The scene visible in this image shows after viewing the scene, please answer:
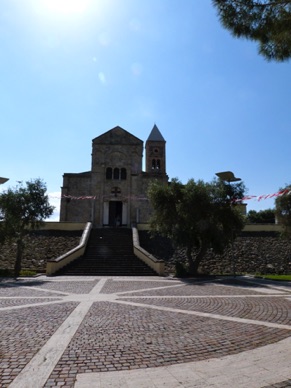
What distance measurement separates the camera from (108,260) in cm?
2252

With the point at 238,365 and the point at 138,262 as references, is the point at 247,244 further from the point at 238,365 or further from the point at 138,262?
the point at 238,365

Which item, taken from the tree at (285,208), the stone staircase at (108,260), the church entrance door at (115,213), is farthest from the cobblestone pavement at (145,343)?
the church entrance door at (115,213)

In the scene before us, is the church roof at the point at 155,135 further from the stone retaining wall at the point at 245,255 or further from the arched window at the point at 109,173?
the stone retaining wall at the point at 245,255

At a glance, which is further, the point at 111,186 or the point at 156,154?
the point at 156,154

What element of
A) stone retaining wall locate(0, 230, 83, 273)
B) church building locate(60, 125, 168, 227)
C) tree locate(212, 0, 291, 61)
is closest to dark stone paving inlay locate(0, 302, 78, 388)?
tree locate(212, 0, 291, 61)

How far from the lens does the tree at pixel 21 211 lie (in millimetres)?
19703

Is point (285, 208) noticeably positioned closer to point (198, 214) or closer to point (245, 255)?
point (245, 255)

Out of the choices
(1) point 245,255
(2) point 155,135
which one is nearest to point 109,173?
(2) point 155,135

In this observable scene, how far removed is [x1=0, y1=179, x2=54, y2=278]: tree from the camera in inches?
776

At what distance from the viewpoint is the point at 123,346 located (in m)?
5.33

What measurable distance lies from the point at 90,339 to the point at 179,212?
49.4ft

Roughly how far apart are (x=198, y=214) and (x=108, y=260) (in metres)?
7.67

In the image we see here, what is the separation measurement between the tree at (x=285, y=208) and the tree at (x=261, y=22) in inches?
604

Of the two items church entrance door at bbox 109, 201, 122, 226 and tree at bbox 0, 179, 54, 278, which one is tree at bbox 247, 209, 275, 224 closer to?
church entrance door at bbox 109, 201, 122, 226
